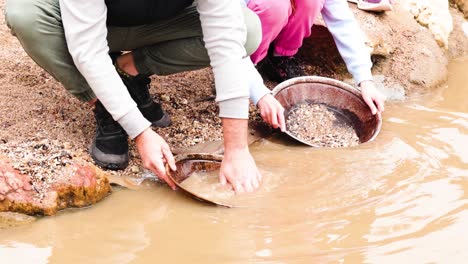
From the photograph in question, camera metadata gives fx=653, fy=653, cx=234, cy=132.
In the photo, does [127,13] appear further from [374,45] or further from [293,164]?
[374,45]

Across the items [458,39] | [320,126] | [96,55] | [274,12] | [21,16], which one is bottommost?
[458,39]

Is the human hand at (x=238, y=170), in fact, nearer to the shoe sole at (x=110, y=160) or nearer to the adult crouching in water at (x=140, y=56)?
the adult crouching in water at (x=140, y=56)

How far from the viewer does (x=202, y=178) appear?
2.94 metres

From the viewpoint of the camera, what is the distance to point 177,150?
3270 millimetres

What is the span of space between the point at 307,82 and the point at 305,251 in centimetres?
153

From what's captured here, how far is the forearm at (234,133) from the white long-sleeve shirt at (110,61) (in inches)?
1.2

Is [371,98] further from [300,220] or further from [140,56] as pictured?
[140,56]

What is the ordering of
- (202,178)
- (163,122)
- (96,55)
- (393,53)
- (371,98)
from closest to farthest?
1. (96,55)
2. (202,178)
3. (163,122)
4. (371,98)
5. (393,53)

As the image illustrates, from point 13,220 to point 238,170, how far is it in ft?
3.06

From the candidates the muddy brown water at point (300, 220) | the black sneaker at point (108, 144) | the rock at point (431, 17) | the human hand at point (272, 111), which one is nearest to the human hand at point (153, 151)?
the muddy brown water at point (300, 220)

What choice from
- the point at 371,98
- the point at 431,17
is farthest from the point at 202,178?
the point at 431,17

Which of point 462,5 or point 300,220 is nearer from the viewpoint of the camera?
point 300,220

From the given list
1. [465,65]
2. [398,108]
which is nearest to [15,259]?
[398,108]

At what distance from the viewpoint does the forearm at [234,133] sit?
2.75m
